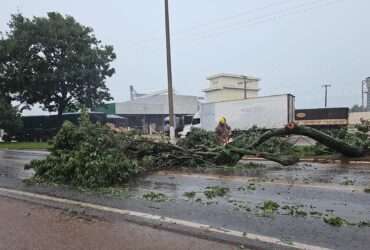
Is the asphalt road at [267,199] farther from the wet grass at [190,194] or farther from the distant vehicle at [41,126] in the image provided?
the distant vehicle at [41,126]

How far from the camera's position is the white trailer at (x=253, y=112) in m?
26.4

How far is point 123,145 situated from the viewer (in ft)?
33.4

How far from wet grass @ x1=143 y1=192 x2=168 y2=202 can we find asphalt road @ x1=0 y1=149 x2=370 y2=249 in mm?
95

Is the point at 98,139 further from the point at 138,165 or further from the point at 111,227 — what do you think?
the point at 111,227

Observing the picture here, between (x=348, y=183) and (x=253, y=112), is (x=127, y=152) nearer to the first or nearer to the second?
(x=348, y=183)

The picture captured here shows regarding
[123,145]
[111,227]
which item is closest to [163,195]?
[111,227]

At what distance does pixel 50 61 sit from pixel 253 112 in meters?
18.2

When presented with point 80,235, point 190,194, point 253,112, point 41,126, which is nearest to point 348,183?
point 190,194

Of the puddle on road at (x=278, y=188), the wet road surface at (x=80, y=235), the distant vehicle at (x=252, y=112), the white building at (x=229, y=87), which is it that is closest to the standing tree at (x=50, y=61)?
the distant vehicle at (x=252, y=112)

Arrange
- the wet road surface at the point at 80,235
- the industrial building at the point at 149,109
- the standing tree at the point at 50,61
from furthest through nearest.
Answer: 1. the industrial building at the point at 149,109
2. the standing tree at the point at 50,61
3. the wet road surface at the point at 80,235

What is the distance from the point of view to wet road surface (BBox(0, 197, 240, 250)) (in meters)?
4.52

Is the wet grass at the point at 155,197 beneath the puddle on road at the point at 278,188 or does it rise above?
beneath

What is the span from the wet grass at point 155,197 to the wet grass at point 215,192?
0.84 metres

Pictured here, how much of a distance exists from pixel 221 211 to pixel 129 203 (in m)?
1.85
